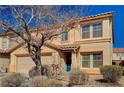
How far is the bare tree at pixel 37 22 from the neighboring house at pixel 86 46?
3.94 metres

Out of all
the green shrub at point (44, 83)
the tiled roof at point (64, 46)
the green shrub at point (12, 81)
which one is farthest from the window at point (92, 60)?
the green shrub at point (44, 83)

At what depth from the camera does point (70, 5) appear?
1562cm

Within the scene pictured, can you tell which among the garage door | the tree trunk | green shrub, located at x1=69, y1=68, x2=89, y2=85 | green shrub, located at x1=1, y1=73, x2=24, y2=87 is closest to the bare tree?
the tree trunk

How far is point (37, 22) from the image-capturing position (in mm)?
14867

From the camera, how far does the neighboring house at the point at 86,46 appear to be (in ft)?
65.9

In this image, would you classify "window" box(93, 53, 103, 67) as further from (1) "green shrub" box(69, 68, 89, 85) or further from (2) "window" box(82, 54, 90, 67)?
(1) "green shrub" box(69, 68, 89, 85)

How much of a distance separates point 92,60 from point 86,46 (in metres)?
1.37

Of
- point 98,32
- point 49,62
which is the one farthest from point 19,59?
point 98,32

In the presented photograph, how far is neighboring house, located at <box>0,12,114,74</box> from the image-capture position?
20.1 meters

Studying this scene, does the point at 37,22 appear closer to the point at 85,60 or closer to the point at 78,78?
the point at 78,78
